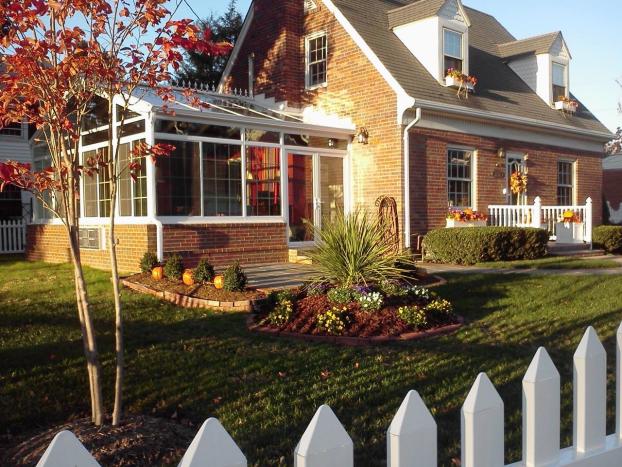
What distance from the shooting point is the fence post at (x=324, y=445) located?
1750mm

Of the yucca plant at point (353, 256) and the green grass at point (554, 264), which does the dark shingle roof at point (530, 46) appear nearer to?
the green grass at point (554, 264)

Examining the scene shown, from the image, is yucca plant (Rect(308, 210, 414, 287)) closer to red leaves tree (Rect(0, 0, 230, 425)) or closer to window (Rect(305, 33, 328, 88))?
red leaves tree (Rect(0, 0, 230, 425))

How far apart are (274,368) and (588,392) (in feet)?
10.5

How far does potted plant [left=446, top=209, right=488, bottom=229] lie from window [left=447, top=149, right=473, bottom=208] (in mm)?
406

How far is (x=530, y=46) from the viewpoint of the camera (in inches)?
754

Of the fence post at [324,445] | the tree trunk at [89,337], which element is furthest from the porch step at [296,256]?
the fence post at [324,445]

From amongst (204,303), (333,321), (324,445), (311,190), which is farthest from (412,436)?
(311,190)

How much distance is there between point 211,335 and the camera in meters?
6.60

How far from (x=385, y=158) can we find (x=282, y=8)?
5450 mm

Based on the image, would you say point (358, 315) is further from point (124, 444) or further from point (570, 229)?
point (570, 229)

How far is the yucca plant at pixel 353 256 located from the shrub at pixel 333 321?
89 centimetres

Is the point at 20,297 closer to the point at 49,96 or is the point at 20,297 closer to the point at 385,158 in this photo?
the point at 49,96

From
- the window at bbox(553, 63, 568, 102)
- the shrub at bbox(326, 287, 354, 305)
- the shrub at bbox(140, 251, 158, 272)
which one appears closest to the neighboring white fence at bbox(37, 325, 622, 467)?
the shrub at bbox(326, 287, 354, 305)

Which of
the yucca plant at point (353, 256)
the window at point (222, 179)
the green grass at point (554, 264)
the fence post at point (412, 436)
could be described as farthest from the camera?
the window at point (222, 179)
